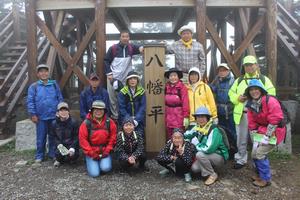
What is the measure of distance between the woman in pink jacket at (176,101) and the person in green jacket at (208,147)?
0.48 metres

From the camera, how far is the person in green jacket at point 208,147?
5.19 m

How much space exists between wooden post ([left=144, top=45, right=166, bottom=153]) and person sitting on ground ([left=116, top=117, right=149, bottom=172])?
602 mm

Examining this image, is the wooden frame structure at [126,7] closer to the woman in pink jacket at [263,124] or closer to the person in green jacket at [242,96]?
the person in green jacket at [242,96]

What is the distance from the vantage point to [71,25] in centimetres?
1050

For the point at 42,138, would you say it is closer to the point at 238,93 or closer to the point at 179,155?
the point at 179,155

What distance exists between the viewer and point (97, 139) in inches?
223

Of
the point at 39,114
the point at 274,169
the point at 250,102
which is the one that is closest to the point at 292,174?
the point at 274,169

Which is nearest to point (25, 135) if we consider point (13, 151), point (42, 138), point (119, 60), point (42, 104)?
point (13, 151)

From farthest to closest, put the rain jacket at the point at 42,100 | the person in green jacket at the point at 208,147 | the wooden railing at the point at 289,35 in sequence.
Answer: the wooden railing at the point at 289,35
the rain jacket at the point at 42,100
the person in green jacket at the point at 208,147

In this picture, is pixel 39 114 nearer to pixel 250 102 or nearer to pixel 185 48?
pixel 185 48

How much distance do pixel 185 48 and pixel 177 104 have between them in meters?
1.14

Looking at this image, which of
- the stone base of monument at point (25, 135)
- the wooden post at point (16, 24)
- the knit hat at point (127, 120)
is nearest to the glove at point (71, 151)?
the knit hat at point (127, 120)

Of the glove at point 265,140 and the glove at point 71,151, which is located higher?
the glove at point 265,140

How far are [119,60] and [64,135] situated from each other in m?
1.77
